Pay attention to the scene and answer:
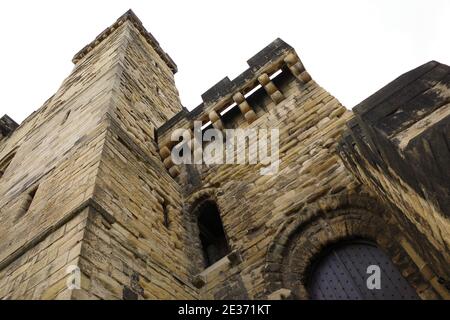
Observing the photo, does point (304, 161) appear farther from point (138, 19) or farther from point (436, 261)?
point (138, 19)

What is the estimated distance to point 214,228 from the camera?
671cm

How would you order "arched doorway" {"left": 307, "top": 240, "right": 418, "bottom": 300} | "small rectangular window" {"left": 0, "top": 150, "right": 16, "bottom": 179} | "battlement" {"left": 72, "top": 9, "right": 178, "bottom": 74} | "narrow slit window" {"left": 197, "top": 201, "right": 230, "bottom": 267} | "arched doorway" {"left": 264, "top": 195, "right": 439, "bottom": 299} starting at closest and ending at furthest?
"arched doorway" {"left": 307, "top": 240, "right": 418, "bottom": 300}, "arched doorway" {"left": 264, "top": 195, "right": 439, "bottom": 299}, "narrow slit window" {"left": 197, "top": 201, "right": 230, "bottom": 267}, "small rectangular window" {"left": 0, "top": 150, "right": 16, "bottom": 179}, "battlement" {"left": 72, "top": 9, "right": 178, "bottom": 74}

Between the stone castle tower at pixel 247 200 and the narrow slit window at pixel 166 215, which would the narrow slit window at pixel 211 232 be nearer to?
the stone castle tower at pixel 247 200

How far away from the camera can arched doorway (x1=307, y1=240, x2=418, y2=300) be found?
3.80m

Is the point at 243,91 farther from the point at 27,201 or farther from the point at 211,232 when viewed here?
the point at 27,201

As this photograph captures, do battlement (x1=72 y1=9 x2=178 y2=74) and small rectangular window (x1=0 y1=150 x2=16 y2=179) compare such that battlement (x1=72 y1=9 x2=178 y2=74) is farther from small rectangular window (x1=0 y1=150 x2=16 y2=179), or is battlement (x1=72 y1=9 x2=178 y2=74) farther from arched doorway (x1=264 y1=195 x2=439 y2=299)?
arched doorway (x1=264 y1=195 x2=439 y2=299)

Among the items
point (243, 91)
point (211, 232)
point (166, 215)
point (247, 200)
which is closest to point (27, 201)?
point (166, 215)

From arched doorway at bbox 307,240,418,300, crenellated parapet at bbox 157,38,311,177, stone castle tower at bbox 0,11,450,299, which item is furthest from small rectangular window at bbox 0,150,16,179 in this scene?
arched doorway at bbox 307,240,418,300

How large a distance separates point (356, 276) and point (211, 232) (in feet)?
9.93

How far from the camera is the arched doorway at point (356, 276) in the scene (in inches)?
150

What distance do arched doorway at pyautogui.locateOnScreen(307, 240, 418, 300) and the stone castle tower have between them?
0.05ft

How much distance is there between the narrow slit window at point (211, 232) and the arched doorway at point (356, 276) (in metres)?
2.15

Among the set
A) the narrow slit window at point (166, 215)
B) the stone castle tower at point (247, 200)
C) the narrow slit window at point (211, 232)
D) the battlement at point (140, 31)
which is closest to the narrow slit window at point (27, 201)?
the stone castle tower at point (247, 200)

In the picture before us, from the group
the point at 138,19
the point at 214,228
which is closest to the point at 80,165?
the point at 214,228
